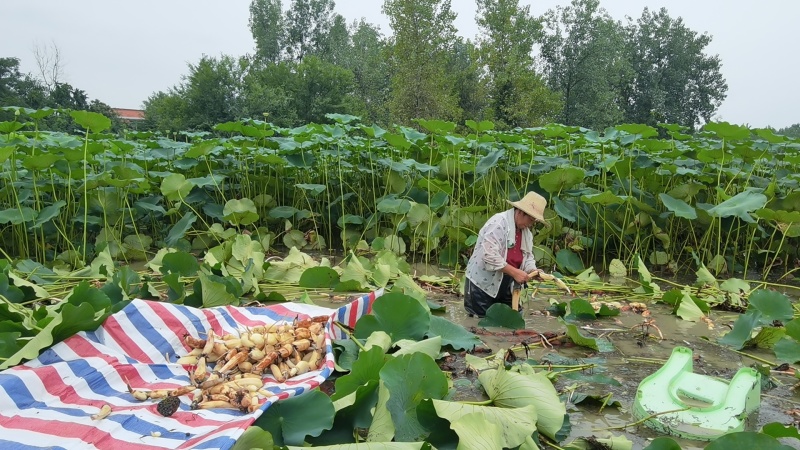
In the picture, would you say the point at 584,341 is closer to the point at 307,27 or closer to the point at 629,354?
the point at 629,354

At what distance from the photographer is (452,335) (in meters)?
2.71

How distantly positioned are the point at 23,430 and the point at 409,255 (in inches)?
155

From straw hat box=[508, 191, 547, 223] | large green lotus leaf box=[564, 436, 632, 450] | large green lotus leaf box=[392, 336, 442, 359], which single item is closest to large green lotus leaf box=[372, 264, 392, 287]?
straw hat box=[508, 191, 547, 223]

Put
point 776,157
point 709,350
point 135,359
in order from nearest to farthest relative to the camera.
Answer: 1. point 135,359
2. point 709,350
3. point 776,157

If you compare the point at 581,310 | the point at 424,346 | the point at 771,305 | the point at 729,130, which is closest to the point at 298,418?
the point at 424,346

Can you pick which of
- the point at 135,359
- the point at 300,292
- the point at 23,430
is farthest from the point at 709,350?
the point at 23,430

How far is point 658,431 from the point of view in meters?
2.12

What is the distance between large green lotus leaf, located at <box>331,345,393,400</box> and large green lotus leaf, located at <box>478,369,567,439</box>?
1.33ft

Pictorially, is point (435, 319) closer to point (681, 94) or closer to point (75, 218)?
point (75, 218)

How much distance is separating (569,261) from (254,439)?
3.97 m

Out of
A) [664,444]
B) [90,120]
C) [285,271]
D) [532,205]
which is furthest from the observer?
[90,120]

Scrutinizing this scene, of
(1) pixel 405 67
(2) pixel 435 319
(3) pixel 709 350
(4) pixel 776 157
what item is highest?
(1) pixel 405 67

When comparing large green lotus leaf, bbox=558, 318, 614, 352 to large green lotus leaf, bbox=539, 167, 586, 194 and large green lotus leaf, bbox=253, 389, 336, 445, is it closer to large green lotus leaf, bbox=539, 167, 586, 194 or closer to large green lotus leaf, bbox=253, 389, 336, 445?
large green lotus leaf, bbox=253, 389, 336, 445

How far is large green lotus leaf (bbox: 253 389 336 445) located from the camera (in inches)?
67.8
